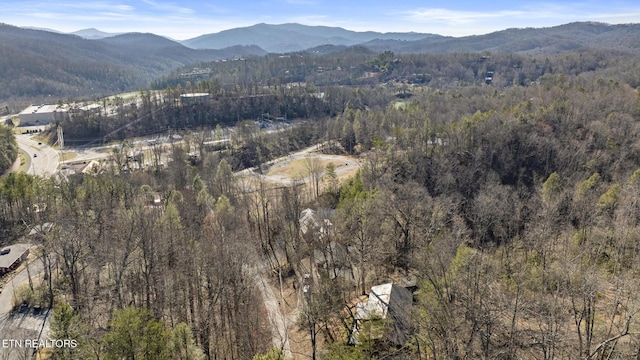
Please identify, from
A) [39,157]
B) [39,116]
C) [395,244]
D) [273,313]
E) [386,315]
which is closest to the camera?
[386,315]

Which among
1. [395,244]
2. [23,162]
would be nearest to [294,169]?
[395,244]

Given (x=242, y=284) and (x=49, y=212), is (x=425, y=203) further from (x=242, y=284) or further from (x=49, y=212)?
(x=49, y=212)

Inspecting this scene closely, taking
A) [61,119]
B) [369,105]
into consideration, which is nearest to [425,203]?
[369,105]

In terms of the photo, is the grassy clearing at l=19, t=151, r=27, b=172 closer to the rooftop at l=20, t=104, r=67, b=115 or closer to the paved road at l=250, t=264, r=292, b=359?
the rooftop at l=20, t=104, r=67, b=115

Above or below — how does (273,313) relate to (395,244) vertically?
below

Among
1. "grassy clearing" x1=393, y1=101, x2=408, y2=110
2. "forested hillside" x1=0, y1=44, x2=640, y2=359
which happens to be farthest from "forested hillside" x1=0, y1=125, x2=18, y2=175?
"grassy clearing" x1=393, y1=101, x2=408, y2=110

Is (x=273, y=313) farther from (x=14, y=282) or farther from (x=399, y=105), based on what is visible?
(x=399, y=105)
